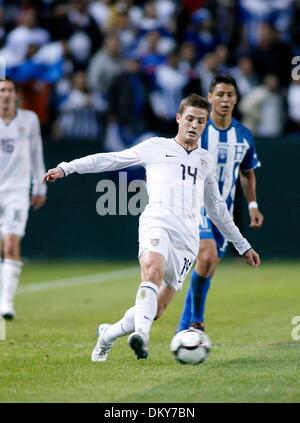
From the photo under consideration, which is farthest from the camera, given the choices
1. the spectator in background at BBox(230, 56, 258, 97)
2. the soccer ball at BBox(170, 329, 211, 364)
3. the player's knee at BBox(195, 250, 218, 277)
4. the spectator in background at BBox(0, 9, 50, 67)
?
the spectator in background at BBox(230, 56, 258, 97)

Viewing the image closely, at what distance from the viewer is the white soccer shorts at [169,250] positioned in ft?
25.8

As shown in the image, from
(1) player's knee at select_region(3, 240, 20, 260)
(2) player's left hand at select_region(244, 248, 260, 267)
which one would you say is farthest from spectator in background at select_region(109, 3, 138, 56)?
(2) player's left hand at select_region(244, 248, 260, 267)

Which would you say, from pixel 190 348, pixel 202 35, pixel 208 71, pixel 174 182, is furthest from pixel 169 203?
pixel 202 35

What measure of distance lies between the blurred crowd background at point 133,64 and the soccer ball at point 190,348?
9.67 meters

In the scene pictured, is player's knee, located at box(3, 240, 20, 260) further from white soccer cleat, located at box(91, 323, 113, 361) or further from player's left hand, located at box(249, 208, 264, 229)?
white soccer cleat, located at box(91, 323, 113, 361)

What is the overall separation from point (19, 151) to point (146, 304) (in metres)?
4.78

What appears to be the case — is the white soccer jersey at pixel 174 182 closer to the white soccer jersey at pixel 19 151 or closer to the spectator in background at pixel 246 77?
the white soccer jersey at pixel 19 151

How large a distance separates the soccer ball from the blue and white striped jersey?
193 cm

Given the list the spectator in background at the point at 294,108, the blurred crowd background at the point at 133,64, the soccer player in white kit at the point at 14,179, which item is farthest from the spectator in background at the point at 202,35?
the soccer player in white kit at the point at 14,179

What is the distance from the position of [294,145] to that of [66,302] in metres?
6.32

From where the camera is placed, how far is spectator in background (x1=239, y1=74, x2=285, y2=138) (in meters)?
18.2

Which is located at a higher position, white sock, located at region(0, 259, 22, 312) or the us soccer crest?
the us soccer crest

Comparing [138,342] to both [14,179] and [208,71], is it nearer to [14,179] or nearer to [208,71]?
[14,179]

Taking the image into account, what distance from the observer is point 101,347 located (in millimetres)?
8273
